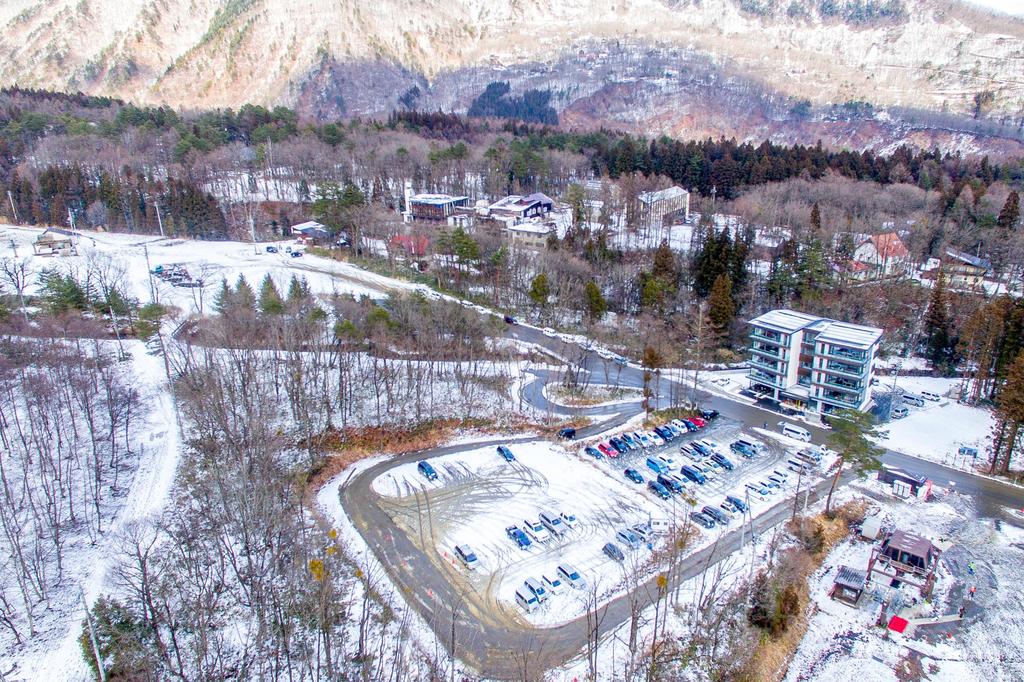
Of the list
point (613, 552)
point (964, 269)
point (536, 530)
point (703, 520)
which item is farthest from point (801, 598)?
point (964, 269)

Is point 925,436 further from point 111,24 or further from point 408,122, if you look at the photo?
point 111,24

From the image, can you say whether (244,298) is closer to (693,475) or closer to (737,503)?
(693,475)

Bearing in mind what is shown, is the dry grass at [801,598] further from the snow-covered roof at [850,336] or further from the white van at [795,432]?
the snow-covered roof at [850,336]

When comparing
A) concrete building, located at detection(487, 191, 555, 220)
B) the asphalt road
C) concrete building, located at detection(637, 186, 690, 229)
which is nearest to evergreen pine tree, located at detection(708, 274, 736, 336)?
the asphalt road

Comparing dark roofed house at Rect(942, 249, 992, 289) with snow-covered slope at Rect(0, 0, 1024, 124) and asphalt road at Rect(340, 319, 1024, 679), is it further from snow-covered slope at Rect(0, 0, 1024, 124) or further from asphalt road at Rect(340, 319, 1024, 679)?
snow-covered slope at Rect(0, 0, 1024, 124)

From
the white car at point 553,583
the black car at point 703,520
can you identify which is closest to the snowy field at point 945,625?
the black car at point 703,520

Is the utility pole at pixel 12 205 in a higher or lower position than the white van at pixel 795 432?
higher
